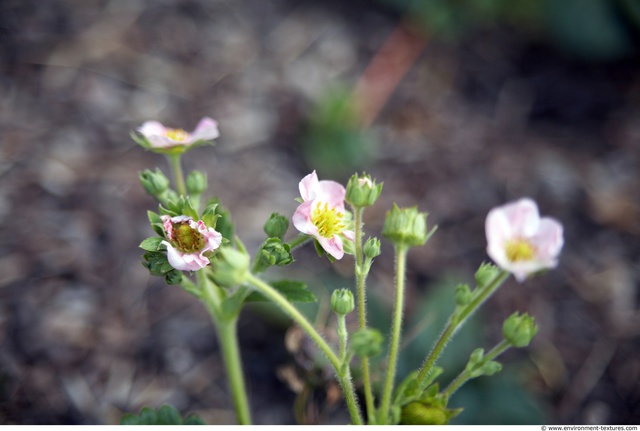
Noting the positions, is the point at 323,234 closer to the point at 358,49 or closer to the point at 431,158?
the point at 431,158

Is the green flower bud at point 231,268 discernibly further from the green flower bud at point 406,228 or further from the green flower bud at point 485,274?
the green flower bud at point 485,274

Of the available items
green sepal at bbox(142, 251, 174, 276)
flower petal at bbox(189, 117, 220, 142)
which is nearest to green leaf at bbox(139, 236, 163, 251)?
green sepal at bbox(142, 251, 174, 276)

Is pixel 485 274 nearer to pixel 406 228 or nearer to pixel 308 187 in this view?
pixel 406 228

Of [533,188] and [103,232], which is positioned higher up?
[533,188]

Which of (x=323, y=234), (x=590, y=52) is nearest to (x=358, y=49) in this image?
(x=590, y=52)

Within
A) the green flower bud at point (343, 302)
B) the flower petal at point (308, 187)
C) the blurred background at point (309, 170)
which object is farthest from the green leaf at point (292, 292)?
the blurred background at point (309, 170)

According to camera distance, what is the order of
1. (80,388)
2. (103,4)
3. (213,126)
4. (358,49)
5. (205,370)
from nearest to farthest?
(213,126), (80,388), (205,370), (103,4), (358,49)

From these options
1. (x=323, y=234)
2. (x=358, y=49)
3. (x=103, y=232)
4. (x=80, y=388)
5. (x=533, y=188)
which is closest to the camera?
(x=323, y=234)
